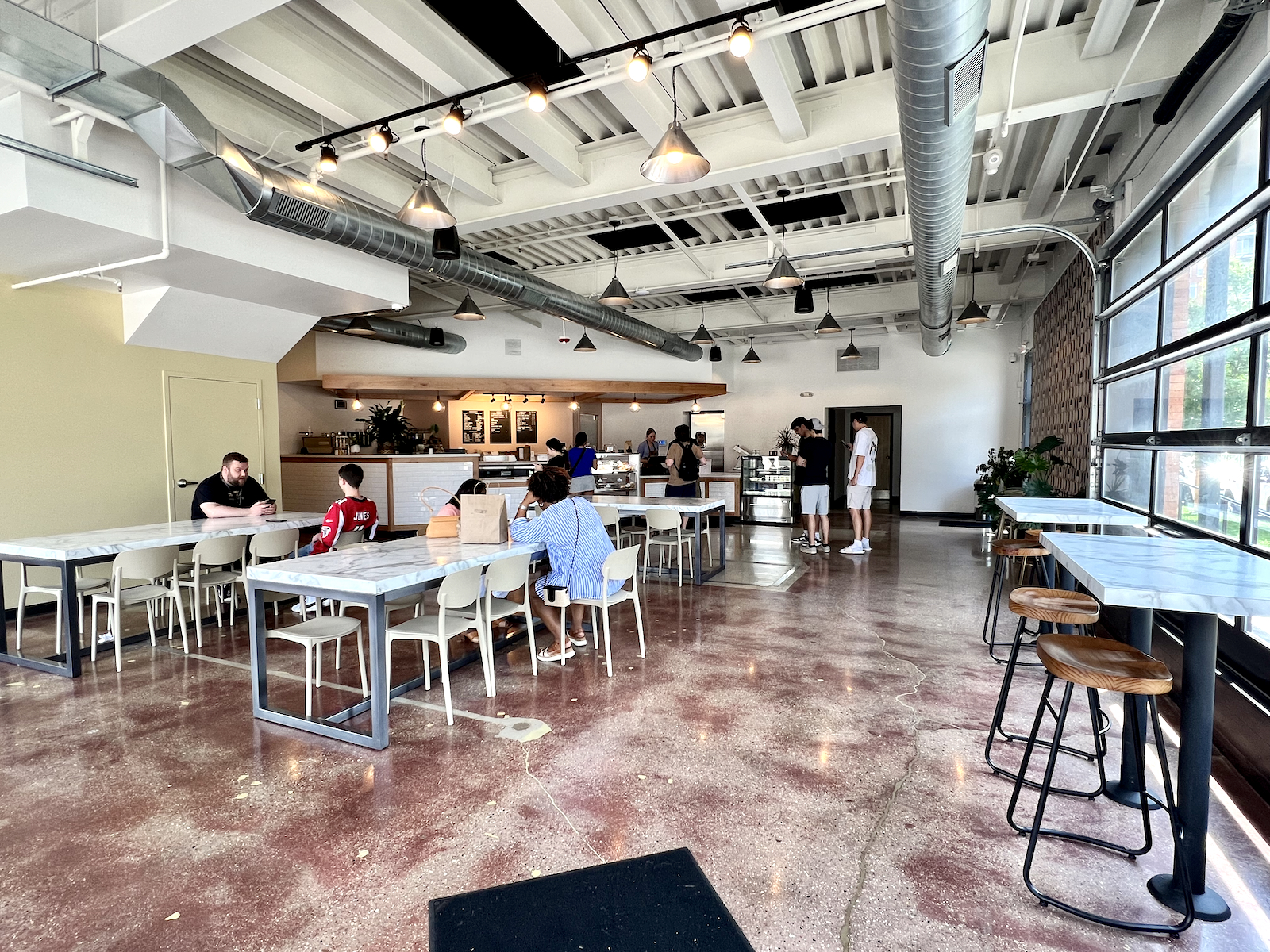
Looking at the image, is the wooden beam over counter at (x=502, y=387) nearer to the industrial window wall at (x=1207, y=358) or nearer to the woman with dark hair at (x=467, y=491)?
the woman with dark hair at (x=467, y=491)

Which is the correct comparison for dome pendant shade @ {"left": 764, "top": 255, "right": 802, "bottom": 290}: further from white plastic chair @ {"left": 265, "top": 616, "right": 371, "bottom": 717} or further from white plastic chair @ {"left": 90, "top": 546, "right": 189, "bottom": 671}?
white plastic chair @ {"left": 90, "top": 546, "right": 189, "bottom": 671}

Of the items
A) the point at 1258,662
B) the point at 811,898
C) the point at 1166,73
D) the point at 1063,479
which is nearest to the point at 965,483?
the point at 1063,479

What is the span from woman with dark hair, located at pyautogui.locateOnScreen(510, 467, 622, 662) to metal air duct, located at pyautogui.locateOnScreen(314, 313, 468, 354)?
660 centimetres

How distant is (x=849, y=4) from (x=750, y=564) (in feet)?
18.0

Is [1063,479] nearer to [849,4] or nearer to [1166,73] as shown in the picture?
[1166,73]

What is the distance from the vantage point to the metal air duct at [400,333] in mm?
9383

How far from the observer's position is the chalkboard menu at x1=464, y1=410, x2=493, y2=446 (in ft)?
43.0

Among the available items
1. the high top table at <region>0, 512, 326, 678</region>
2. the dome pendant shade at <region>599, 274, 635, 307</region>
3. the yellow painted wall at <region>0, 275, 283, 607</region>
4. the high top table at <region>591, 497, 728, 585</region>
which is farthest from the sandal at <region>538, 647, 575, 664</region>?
the yellow painted wall at <region>0, 275, 283, 607</region>

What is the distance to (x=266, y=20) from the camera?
3873mm

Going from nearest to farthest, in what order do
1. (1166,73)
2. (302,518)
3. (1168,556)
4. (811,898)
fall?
(811,898) → (1168,556) → (1166,73) → (302,518)

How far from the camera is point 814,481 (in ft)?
28.6

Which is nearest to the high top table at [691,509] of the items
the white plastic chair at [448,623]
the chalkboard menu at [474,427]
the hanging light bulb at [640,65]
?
the white plastic chair at [448,623]

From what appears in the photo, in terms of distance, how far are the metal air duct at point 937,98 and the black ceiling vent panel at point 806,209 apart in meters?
2.00

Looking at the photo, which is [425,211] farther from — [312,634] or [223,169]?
[312,634]
